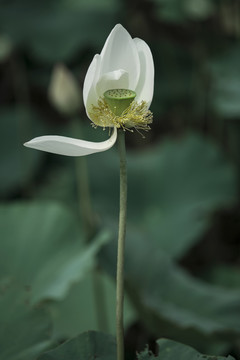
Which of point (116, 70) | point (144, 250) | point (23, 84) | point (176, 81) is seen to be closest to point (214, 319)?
point (144, 250)

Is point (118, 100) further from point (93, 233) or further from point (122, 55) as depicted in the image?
point (93, 233)

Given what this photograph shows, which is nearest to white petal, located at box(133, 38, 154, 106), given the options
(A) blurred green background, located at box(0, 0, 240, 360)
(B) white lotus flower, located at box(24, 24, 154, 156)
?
(B) white lotus flower, located at box(24, 24, 154, 156)

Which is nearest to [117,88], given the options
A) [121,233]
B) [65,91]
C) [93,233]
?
[121,233]

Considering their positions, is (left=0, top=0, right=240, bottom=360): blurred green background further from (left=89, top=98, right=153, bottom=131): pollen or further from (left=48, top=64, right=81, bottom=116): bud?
(left=89, top=98, right=153, bottom=131): pollen

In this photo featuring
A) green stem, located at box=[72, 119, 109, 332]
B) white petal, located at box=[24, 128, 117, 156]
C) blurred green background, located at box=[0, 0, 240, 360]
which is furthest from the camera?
green stem, located at box=[72, 119, 109, 332]

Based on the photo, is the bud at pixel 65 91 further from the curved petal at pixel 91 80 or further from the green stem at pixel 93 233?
the curved petal at pixel 91 80

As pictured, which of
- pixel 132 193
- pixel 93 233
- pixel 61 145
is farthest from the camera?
pixel 132 193

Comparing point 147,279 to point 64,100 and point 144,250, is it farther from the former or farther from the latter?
point 64,100
